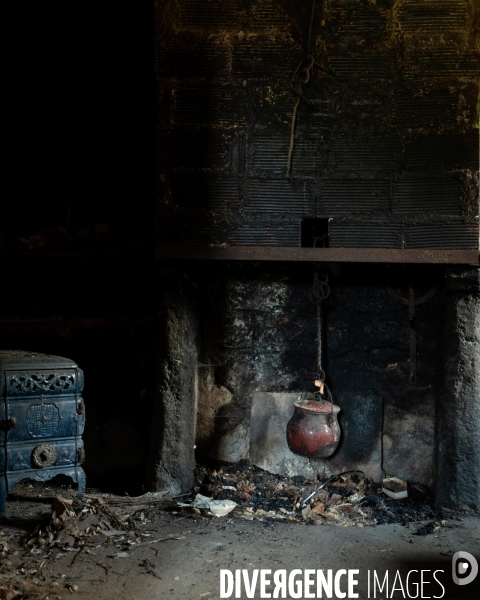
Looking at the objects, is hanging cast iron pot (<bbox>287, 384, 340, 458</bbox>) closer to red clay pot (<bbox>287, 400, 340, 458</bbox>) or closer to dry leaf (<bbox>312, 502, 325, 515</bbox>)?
red clay pot (<bbox>287, 400, 340, 458</bbox>)

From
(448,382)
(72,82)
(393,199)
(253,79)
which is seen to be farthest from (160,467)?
(72,82)

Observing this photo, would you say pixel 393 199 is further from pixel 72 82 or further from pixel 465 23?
pixel 72 82

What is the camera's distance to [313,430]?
3.71 m

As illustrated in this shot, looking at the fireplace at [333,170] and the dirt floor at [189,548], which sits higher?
the fireplace at [333,170]

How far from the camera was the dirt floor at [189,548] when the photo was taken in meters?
2.59

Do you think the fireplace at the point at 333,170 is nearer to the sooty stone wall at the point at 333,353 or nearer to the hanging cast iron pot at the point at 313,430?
the sooty stone wall at the point at 333,353

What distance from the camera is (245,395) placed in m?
4.02

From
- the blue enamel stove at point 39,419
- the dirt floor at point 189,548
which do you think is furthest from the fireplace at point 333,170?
the blue enamel stove at point 39,419

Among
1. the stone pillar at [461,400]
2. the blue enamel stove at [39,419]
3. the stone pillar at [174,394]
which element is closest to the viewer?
the blue enamel stove at [39,419]

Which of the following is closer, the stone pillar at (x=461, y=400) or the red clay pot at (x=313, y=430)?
the stone pillar at (x=461, y=400)

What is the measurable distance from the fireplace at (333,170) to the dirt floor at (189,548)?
389 millimetres

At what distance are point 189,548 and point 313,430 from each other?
3.54ft

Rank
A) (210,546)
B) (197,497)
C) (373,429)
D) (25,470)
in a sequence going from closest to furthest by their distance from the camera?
1. (210,546)
2. (25,470)
3. (197,497)
4. (373,429)

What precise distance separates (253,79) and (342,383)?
6.43ft
